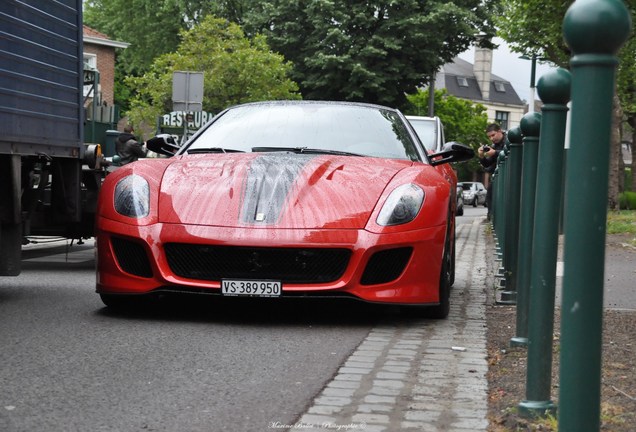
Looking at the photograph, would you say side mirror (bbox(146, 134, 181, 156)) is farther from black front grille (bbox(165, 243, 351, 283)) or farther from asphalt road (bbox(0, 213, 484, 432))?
black front grille (bbox(165, 243, 351, 283))

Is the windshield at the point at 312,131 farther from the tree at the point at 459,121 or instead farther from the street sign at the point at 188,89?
the tree at the point at 459,121

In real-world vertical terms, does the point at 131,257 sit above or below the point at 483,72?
below

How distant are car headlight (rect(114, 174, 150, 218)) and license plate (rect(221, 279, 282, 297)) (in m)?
0.66

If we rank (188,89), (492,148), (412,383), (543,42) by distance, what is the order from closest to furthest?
1. (412,383)
2. (492,148)
3. (188,89)
4. (543,42)

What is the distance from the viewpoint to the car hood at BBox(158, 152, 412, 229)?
6.52 metres

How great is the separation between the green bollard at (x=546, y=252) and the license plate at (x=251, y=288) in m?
2.61

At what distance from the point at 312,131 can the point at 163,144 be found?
1118 mm

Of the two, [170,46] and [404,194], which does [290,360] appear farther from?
[170,46]

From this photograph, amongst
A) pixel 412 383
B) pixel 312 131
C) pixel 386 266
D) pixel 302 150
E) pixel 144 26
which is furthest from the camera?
pixel 144 26

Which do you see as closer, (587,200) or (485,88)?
(587,200)

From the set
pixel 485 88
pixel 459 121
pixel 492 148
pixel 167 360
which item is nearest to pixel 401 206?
pixel 167 360

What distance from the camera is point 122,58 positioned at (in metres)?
63.1

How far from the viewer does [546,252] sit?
406cm

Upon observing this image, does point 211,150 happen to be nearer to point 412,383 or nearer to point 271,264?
point 271,264
